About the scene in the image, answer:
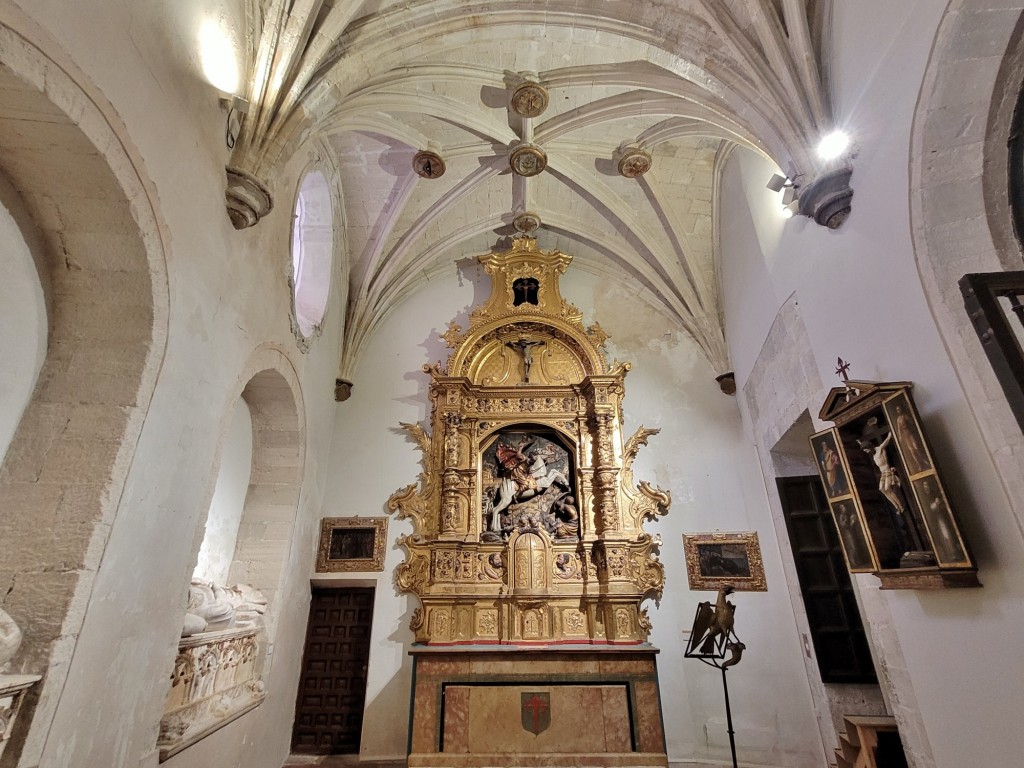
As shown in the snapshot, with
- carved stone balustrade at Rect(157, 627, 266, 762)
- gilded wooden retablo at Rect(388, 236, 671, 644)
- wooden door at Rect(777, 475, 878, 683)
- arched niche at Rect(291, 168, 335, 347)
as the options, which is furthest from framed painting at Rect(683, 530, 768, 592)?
arched niche at Rect(291, 168, 335, 347)

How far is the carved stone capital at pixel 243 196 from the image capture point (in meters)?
4.15

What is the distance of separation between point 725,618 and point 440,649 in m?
3.03

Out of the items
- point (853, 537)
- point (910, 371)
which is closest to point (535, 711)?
point (853, 537)

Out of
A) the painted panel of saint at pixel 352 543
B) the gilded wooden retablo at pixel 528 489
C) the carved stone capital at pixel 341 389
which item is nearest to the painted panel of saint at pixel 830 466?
the gilded wooden retablo at pixel 528 489

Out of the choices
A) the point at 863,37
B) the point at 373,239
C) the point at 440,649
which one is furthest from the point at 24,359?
the point at 863,37

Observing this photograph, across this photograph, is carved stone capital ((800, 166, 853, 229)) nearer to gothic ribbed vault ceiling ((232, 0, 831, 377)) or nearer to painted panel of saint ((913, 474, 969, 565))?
gothic ribbed vault ceiling ((232, 0, 831, 377))

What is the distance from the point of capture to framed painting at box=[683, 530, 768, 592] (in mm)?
6707

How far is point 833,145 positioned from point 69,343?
5.55m

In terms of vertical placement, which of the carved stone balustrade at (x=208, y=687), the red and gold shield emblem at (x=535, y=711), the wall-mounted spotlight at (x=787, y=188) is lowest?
the red and gold shield emblem at (x=535, y=711)

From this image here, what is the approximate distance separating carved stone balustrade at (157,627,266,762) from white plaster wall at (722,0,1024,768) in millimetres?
5167

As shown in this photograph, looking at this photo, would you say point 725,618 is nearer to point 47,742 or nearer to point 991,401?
point 991,401

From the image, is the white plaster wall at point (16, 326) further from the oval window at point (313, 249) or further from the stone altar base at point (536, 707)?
the stone altar base at point (536, 707)

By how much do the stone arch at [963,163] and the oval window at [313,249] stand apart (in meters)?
6.34

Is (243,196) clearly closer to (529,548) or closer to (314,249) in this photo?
(314,249)
